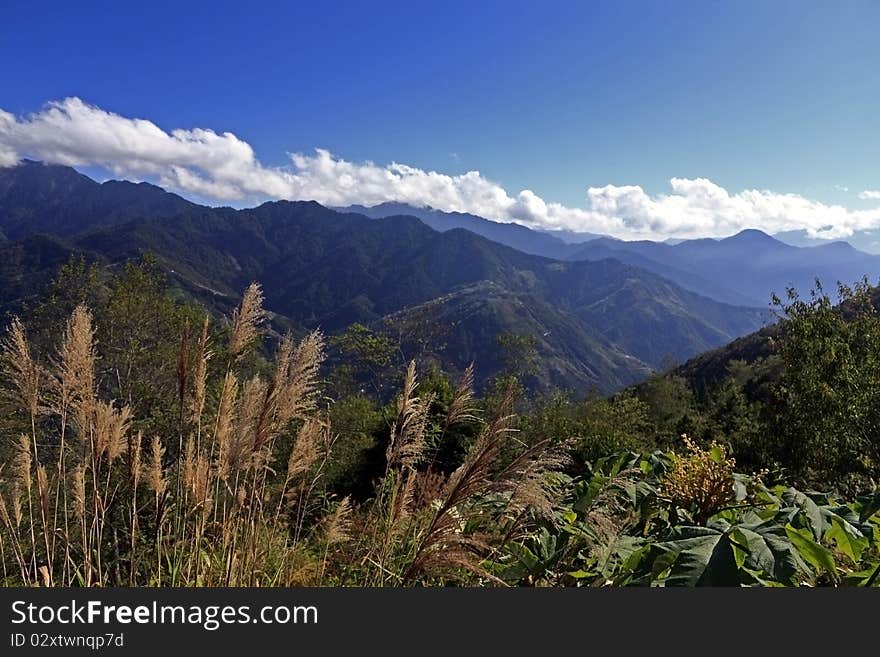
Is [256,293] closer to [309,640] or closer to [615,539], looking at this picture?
[309,640]

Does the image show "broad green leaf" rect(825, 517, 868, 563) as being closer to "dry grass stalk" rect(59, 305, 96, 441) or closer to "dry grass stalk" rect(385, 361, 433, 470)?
"dry grass stalk" rect(385, 361, 433, 470)

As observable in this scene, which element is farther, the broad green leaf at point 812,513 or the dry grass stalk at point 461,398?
the dry grass stalk at point 461,398

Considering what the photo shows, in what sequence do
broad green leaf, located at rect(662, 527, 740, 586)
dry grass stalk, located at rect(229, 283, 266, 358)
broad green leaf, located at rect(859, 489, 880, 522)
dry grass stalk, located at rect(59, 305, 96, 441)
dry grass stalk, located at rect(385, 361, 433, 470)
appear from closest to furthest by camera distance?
broad green leaf, located at rect(662, 527, 740, 586), broad green leaf, located at rect(859, 489, 880, 522), dry grass stalk, located at rect(59, 305, 96, 441), dry grass stalk, located at rect(385, 361, 433, 470), dry grass stalk, located at rect(229, 283, 266, 358)

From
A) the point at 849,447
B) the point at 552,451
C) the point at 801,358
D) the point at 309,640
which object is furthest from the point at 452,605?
the point at 801,358

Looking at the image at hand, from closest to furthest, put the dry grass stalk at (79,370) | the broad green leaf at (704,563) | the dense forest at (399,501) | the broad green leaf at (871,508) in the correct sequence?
1. the broad green leaf at (704,563)
2. the broad green leaf at (871,508)
3. the dense forest at (399,501)
4. the dry grass stalk at (79,370)

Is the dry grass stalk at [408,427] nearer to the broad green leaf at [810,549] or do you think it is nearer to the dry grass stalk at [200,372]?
the dry grass stalk at [200,372]

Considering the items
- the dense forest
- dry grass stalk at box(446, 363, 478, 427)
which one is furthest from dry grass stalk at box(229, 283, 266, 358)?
dry grass stalk at box(446, 363, 478, 427)

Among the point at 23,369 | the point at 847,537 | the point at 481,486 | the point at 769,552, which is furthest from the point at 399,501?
the point at 23,369

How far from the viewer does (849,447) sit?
29.1ft

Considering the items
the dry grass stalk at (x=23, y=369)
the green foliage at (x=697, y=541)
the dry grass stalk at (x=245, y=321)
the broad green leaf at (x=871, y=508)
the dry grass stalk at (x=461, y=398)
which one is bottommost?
the green foliage at (x=697, y=541)

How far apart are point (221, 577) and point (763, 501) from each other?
9.80ft

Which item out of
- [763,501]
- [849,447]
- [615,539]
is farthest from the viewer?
[849,447]

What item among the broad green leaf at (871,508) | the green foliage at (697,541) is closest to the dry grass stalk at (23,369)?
the green foliage at (697,541)

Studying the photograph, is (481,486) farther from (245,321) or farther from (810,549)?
(245,321)
